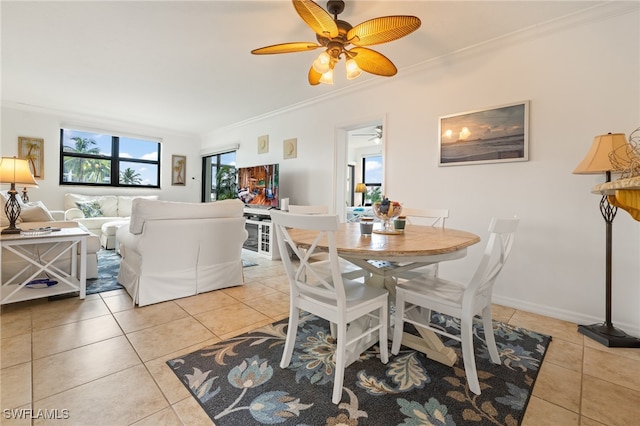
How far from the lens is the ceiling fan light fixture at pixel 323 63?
2031mm

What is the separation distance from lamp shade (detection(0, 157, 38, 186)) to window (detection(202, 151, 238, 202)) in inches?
144

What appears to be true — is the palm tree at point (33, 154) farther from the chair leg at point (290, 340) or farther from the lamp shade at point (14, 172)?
the chair leg at point (290, 340)

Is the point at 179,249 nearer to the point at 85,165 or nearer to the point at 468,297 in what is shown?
the point at 468,297

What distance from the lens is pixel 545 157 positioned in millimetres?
2352

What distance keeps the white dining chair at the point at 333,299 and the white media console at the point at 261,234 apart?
8.67 ft

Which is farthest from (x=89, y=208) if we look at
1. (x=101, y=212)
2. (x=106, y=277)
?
(x=106, y=277)

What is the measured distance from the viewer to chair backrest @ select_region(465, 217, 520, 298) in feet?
4.44

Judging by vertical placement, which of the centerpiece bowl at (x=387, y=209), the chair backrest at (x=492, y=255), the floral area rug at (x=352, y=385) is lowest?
the floral area rug at (x=352, y=385)

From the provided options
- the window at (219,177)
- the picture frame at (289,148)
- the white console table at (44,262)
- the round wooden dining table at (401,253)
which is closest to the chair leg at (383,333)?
the round wooden dining table at (401,253)

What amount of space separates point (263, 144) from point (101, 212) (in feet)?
10.9

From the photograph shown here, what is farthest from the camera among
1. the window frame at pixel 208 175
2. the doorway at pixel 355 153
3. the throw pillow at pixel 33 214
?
the window frame at pixel 208 175

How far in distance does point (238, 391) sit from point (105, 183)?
6.20 meters

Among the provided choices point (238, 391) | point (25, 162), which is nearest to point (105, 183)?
point (25, 162)

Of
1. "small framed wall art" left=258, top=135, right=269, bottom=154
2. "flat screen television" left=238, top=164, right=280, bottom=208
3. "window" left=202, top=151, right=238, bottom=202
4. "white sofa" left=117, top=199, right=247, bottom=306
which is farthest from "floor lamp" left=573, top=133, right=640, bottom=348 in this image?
"window" left=202, top=151, right=238, bottom=202
